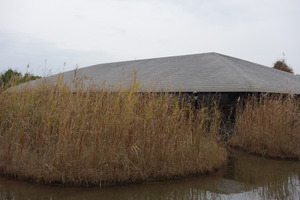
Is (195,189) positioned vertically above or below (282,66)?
below

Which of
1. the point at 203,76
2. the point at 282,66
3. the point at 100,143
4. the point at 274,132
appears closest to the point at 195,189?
the point at 100,143

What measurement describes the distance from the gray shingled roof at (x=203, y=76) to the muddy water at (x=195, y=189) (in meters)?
2.02

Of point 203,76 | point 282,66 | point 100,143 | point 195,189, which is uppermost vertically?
point 282,66

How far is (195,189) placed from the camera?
338 centimetres

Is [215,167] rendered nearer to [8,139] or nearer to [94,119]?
[94,119]

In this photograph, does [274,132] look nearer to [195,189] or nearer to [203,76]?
[195,189]

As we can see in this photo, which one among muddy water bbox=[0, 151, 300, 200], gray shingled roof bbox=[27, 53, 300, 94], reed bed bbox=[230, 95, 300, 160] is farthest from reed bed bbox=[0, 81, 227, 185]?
reed bed bbox=[230, 95, 300, 160]

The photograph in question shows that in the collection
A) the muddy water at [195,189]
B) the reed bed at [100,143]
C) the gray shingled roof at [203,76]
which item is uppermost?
the gray shingled roof at [203,76]

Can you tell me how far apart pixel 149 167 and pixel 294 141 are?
10.4 feet

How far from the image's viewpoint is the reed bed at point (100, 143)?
11.2 ft

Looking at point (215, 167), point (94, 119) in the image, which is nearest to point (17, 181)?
point (94, 119)

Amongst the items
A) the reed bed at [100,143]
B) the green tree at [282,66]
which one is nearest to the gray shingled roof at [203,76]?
the reed bed at [100,143]

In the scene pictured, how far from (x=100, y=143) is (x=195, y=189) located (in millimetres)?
1357

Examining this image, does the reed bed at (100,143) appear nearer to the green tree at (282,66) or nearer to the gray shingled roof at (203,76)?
the gray shingled roof at (203,76)
